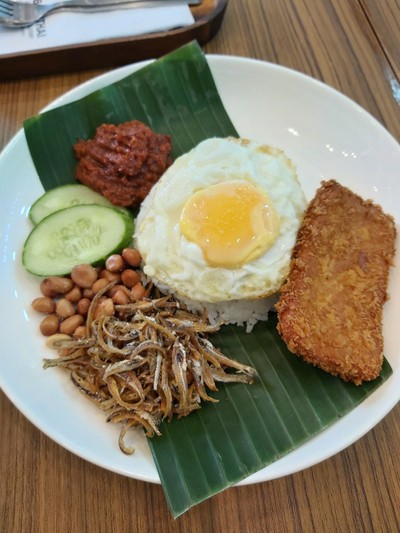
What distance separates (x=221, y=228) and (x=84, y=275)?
33.8 inches

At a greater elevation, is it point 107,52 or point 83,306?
point 107,52

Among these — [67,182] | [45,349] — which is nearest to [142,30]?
[67,182]

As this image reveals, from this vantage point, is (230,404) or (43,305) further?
(43,305)

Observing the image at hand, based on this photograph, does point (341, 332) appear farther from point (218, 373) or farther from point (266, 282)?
point (218, 373)

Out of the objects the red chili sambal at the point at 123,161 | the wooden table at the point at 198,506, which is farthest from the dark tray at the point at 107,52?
the wooden table at the point at 198,506

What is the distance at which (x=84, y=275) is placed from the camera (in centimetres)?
260

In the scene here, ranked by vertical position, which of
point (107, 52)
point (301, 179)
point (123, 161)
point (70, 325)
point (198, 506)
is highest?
point (107, 52)

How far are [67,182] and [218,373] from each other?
1.67m

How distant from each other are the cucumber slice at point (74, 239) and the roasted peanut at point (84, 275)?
81mm

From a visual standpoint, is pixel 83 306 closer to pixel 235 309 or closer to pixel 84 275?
pixel 84 275

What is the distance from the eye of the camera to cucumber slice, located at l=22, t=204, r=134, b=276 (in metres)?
2.69

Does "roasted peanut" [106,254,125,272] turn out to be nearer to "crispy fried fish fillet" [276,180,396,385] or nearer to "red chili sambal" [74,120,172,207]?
"red chili sambal" [74,120,172,207]

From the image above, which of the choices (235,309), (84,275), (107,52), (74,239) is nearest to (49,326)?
(84,275)

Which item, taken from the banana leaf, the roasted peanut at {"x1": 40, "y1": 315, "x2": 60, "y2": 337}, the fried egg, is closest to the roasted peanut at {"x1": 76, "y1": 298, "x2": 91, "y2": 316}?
the roasted peanut at {"x1": 40, "y1": 315, "x2": 60, "y2": 337}
